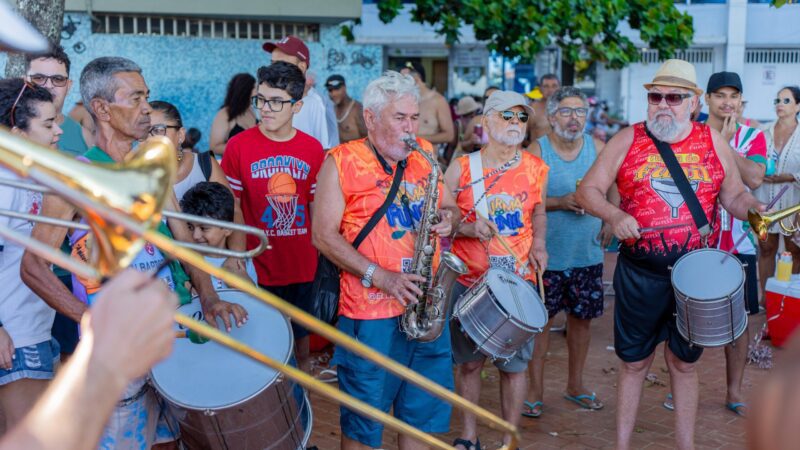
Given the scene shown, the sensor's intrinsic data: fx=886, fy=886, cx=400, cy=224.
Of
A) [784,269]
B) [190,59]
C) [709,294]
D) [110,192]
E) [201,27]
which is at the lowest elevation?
[784,269]

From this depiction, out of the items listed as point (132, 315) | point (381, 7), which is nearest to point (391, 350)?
point (132, 315)

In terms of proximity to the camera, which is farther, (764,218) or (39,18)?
(39,18)

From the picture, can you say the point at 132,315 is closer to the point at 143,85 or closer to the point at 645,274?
the point at 143,85

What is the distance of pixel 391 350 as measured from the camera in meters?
4.12

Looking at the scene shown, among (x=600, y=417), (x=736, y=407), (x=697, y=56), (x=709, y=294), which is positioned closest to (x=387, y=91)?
(x=709, y=294)

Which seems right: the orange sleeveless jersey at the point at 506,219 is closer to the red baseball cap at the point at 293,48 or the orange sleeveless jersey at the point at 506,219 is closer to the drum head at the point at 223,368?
the drum head at the point at 223,368

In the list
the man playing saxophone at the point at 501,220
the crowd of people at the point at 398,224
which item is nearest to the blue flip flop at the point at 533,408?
the crowd of people at the point at 398,224

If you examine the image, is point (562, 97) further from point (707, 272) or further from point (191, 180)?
point (191, 180)

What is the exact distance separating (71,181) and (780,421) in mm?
1133

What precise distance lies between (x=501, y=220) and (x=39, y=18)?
3.06 m

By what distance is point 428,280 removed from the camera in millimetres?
4137

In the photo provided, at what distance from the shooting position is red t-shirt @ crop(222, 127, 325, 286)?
5.17m

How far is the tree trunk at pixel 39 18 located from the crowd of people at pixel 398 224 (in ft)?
1.04

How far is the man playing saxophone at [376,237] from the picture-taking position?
13.3 ft
